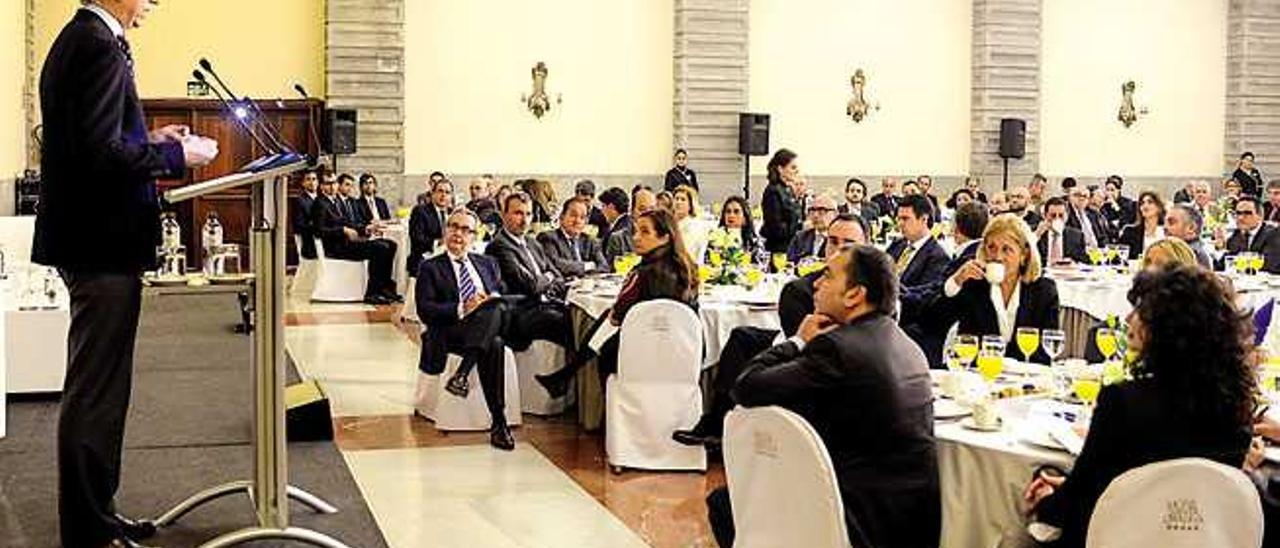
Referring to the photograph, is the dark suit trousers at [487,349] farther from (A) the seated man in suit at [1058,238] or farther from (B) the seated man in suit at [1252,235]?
(B) the seated man in suit at [1252,235]

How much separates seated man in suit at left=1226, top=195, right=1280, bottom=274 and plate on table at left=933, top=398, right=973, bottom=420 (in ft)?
21.7

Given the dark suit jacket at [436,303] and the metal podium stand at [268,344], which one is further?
the dark suit jacket at [436,303]

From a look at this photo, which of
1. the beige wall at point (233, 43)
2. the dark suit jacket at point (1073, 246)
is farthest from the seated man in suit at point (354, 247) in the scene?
the dark suit jacket at point (1073, 246)

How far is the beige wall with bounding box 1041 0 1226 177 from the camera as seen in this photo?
20.8 m

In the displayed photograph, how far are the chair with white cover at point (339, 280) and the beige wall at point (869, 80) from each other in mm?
6881

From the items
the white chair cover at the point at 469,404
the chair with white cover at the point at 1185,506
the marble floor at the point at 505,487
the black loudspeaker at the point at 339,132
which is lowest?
the marble floor at the point at 505,487

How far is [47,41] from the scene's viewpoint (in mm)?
16984

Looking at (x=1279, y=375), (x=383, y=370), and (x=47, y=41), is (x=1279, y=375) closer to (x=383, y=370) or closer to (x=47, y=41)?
(x=383, y=370)

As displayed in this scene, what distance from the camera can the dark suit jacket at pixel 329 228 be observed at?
14492 millimetres

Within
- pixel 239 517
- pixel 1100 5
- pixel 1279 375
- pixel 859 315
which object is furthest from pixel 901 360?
pixel 1100 5

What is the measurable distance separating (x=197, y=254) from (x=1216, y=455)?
49.9 feet

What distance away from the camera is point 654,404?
22.0ft

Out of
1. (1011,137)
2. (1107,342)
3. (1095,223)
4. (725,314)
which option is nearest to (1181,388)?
(1107,342)

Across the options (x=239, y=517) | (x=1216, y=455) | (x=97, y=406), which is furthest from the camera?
(x=239, y=517)
